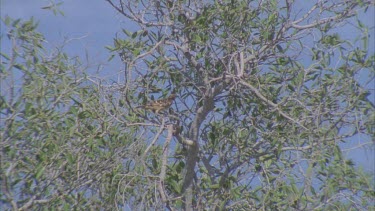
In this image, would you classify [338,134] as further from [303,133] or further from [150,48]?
[150,48]

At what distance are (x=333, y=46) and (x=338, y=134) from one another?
26.2 inches

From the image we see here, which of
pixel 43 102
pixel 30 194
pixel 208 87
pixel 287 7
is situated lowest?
pixel 30 194

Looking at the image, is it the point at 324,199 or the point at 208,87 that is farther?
the point at 208,87

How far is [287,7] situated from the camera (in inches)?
262

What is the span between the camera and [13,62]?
6.48m

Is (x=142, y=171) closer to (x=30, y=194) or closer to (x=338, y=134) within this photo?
(x=30, y=194)

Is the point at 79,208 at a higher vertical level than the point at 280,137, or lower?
lower

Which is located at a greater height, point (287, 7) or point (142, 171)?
point (287, 7)

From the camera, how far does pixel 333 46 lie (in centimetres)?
657

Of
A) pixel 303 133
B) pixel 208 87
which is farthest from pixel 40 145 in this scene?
pixel 303 133

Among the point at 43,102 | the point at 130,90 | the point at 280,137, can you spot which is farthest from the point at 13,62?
the point at 280,137

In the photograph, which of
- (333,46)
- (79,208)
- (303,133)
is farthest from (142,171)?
(333,46)

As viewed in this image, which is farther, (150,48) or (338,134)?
(150,48)

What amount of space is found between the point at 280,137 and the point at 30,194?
68.2 inches
